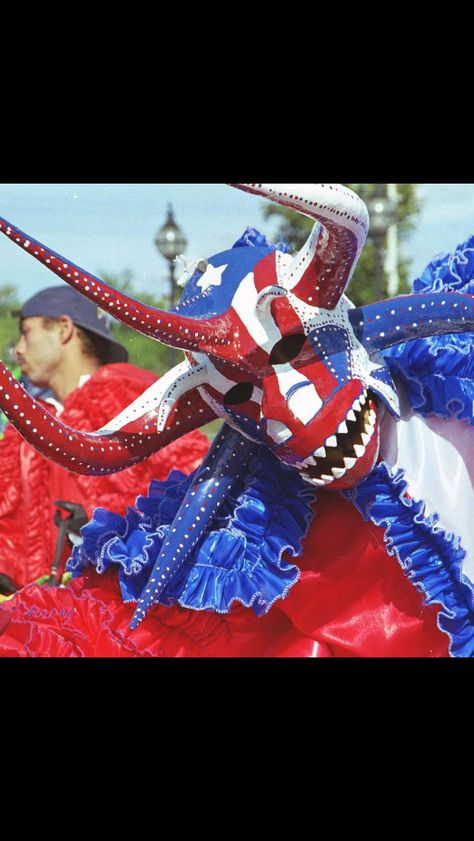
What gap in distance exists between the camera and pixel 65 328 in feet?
14.1

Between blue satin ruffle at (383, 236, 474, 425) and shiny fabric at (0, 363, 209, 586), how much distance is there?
4.17 ft

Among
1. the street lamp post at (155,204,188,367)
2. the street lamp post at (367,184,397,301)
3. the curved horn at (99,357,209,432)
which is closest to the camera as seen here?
the curved horn at (99,357,209,432)

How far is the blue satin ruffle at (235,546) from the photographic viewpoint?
2281mm

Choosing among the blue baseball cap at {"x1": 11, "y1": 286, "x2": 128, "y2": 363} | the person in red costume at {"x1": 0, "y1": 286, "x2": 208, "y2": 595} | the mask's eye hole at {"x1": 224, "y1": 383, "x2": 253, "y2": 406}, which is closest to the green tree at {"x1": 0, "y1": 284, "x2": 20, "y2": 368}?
the blue baseball cap at {"x1": 11, "y1": 286, "x2": 128, "y2": 363}

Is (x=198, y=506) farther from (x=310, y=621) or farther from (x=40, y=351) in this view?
(x=40, y=351)

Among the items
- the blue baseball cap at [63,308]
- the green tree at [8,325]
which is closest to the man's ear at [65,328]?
the blue baseball cap at [63,308]

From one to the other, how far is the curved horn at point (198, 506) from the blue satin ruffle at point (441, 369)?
366 millimetres

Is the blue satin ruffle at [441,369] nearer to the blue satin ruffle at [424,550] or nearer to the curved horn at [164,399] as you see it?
the blue satin ruffle at [424,550]

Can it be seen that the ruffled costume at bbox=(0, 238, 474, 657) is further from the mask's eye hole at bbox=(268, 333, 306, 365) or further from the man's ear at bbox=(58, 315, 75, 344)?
the man's ear at bbox=(58, 315, 75, 344)

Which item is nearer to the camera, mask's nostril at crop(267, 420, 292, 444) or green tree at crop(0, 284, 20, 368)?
mask's nostril at crop(267, 420, 292, 444)

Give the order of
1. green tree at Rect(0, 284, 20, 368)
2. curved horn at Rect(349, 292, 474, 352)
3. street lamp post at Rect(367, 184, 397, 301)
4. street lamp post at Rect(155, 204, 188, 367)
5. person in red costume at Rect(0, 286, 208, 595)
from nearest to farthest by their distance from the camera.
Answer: curved horn at Rect(349, 292, 474, 352) < person in red costume at Rect(0, 286, 208, 595) < green tree at Rect(0, 284, 20, 368) < street lamp post at Rect(155, 204, 188, 367) < street lamp post at Rect(367, 184, 397, 301)

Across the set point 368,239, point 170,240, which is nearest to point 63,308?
point 170,240

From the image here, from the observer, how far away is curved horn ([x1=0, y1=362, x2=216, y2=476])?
2.08 m

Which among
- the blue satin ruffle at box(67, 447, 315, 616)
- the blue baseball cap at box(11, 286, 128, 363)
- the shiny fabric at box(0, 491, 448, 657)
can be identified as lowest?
the shiny fabric at box(0, 491, 448, 657)
